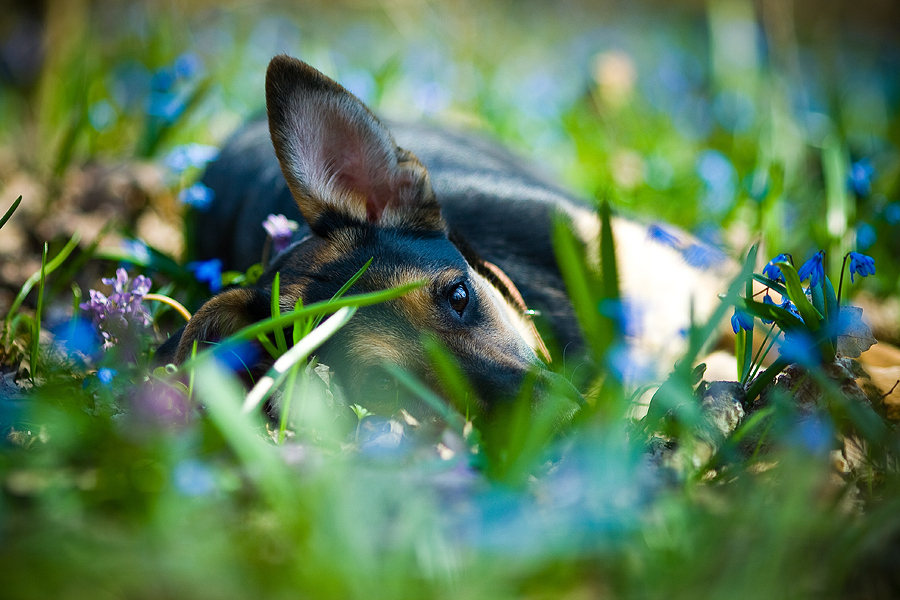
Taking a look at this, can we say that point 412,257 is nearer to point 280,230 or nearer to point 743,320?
point 280,230

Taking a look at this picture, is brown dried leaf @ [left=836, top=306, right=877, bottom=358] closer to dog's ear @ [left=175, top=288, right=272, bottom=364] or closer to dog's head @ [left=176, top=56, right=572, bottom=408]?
dog's head @ [left=176, top=56, right=572, bottom=408]

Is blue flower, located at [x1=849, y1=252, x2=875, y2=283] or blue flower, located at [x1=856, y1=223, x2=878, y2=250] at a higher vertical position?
blue flower, located at [x1=849, y1=252, x2=875, y2=283]

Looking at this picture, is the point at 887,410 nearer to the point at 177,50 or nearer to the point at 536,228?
the point at 536,228

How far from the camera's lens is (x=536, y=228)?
303 cm

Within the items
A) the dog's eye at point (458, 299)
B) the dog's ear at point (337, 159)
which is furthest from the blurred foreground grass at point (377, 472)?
the dog's ear at point (337, 159)

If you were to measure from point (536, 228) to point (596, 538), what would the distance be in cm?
198

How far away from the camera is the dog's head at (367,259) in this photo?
6.72 ft

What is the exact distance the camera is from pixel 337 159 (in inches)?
93.7

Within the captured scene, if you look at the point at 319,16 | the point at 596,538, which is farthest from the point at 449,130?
the point at 319,16

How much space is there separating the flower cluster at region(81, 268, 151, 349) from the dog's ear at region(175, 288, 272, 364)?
0.35 m

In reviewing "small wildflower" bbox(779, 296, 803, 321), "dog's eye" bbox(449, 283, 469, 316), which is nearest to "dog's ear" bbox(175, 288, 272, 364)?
"dog's eye" bbox(449, 283, 469, 316)

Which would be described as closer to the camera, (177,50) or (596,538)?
(596,538)

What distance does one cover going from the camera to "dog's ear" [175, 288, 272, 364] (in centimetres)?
191

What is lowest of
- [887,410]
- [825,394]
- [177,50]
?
[887,410]
